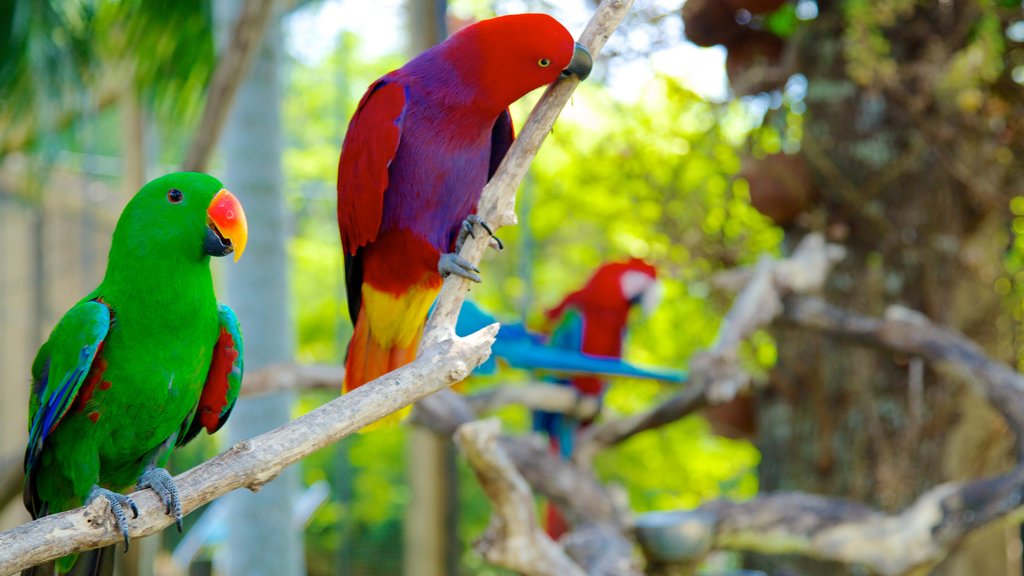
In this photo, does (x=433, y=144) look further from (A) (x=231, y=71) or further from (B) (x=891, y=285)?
(B) (x=891, y=285)

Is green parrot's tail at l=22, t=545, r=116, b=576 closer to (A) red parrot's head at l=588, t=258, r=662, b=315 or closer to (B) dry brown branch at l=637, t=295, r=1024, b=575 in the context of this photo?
(B) dry brown branch at l=637, t=295, r=1024, b=575

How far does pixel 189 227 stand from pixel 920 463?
2.01 m

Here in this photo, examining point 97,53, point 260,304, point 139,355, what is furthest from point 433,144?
point 97,53

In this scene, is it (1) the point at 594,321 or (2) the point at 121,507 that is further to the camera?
(1) the point at 594,321

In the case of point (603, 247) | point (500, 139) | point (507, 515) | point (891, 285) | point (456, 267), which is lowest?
point (603, 247)

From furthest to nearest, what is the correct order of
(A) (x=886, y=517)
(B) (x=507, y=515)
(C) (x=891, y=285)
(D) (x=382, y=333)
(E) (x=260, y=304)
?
(C) (x=891, y=285), (E) (x=260, y=304), (A) (x=886, y=517), (B) (x=507, y=515), (D) (x=382, y=333)

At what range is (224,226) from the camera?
980 millimetres

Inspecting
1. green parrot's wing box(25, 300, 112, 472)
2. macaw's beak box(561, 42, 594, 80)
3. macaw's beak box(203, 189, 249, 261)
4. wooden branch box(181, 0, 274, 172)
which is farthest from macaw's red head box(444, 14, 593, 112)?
wooden branch box(181, 0, 274, 172)

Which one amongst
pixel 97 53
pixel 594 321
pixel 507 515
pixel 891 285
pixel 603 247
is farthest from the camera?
pixel 603 247

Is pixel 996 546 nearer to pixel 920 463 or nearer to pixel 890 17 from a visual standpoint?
pixel 920 463

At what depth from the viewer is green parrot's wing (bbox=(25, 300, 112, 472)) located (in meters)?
1.00

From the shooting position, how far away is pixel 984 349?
251cm

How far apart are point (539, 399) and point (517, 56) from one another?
1.52 metres

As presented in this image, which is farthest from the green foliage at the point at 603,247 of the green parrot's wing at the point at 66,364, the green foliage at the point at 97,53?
the green foliage at the point at 97,53
